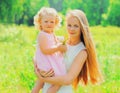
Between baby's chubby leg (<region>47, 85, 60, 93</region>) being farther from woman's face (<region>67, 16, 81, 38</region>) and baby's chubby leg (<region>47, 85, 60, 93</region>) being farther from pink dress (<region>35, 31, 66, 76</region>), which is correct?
woman's face (<region>67, 16, 81, 38</region>)

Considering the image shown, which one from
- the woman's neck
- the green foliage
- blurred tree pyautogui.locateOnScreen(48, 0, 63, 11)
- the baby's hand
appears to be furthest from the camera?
blurred tree pyautogui.locateOnScreen(48, 0, 63, 11)

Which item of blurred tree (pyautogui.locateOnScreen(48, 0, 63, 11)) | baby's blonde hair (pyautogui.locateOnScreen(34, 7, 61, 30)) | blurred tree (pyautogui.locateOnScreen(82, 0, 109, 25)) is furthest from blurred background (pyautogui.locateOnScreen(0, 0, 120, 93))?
blurred tree (pyautogui.locateOnScreen(48, 0, 63, 11))

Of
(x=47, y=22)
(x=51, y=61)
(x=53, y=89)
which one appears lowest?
(x=53, y=89)

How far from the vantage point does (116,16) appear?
207ft

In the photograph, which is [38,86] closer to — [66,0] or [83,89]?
[83,89]

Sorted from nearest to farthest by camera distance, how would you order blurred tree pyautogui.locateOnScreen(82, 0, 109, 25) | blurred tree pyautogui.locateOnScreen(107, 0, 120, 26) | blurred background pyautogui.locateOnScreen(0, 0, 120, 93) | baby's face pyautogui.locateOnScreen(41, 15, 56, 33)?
1. baby's face pyautogui.locateOnScreen(41, 15, 56, 33)
2. blurred background pyautogui.locateOnScreen(0, 0, 120, 93)
3. blurred tree pyautogui.locateOnScreen(107, 0, 120, 26)
4. blurred tree pyautogui.locateOnScreen(82, 0, 109, 25)

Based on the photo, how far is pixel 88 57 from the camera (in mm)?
4926

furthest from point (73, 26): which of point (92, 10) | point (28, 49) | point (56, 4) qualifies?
point (56, 4)

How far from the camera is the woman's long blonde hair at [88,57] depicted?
4.85 meters

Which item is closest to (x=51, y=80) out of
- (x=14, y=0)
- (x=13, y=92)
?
(x=13, y=92)

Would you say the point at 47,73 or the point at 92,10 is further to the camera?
the point at 92,10

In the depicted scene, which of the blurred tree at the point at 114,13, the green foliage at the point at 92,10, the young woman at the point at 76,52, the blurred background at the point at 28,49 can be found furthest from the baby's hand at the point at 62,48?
the blurred tree at the point at 114,13

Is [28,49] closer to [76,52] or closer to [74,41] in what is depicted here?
[74,41]

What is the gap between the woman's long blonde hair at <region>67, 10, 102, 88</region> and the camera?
15.9ft
